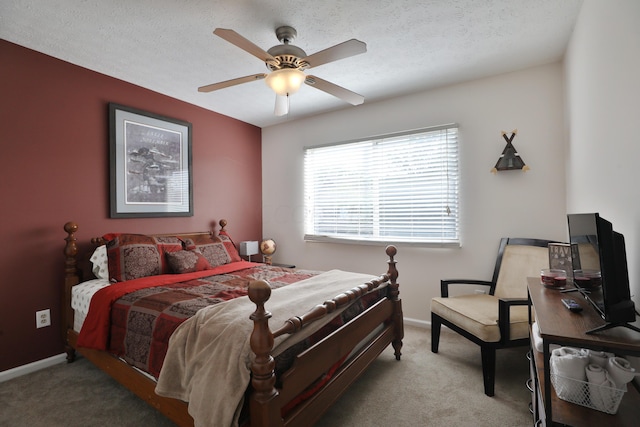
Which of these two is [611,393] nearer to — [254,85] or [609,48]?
[609,48]

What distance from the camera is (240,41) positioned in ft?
5.86

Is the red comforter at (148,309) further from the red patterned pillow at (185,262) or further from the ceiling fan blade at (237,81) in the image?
the ceiling fan blade at (237,81)

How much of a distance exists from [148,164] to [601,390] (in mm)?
3879

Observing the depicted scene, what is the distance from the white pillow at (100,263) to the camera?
8.87 ft

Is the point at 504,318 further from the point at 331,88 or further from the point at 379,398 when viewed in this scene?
the point at 331,88

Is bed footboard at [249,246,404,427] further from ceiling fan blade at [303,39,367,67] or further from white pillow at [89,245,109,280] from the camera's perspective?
white pillow at [89,245,109,280]

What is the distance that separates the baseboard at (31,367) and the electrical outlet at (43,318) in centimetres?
29

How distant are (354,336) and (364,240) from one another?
5.99ft

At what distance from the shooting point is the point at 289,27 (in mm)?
2258

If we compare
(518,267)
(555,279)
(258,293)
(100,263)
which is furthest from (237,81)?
(518,267)

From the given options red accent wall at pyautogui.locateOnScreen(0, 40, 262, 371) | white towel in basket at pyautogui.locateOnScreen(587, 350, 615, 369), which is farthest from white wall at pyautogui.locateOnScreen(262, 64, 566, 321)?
red accent wall at pyautogui.locateOnScreen(0, 40, 262, 371)

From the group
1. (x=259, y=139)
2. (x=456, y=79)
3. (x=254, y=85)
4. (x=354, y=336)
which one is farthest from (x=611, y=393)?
(x=259, y=139)

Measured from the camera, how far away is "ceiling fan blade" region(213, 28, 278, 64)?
1697 mm

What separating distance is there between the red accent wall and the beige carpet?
456mm
